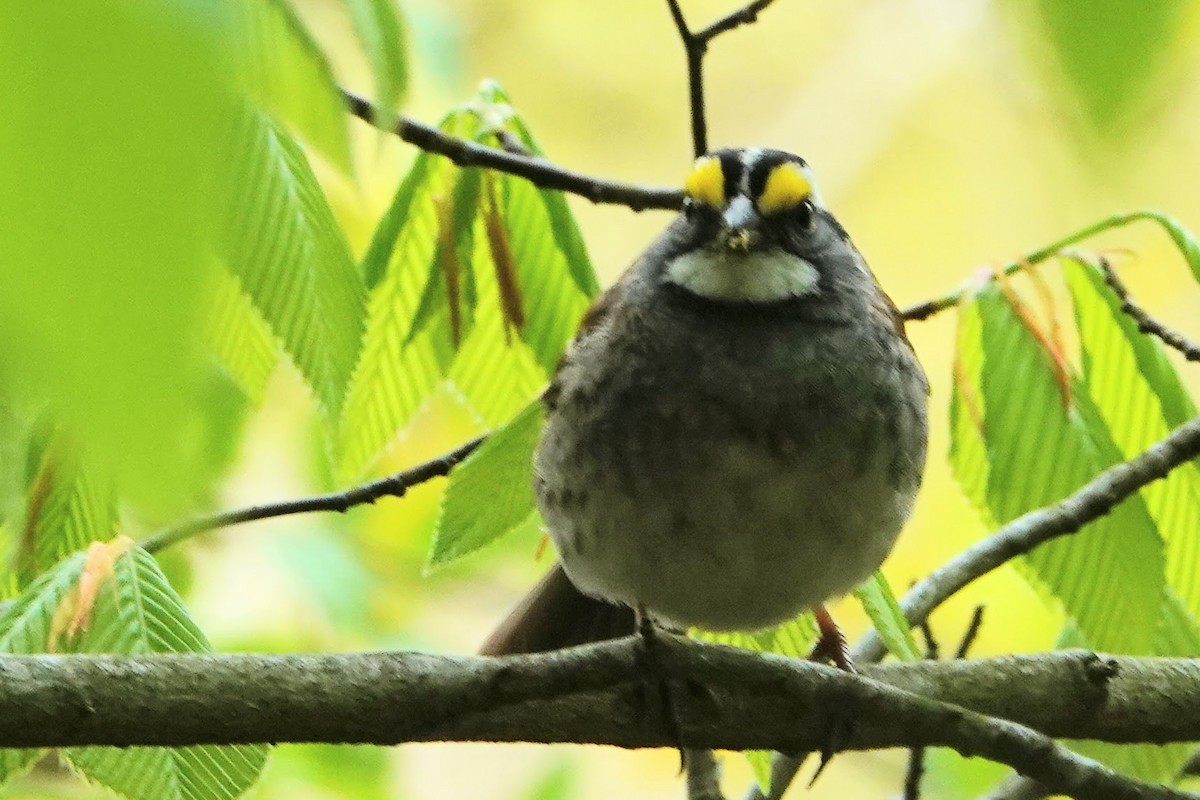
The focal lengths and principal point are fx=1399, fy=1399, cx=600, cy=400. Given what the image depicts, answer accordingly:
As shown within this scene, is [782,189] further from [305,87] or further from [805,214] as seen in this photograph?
[305,87]

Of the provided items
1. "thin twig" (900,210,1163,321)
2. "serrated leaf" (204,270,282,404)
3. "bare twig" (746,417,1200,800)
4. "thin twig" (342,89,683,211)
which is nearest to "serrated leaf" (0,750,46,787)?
"serrated leaf" (204,270,282,404)

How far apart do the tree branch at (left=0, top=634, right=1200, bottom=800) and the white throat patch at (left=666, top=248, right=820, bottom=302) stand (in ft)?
2.33

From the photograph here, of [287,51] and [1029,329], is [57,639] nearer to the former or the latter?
[287,51]

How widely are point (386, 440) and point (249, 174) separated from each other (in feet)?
1.73

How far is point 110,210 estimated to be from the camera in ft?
1.10

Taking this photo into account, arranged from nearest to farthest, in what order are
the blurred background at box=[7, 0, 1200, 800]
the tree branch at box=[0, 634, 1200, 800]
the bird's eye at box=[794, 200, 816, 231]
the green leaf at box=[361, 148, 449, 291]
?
1. the tree branch at box=[0, 634, 1200, 800]
2. the green leaf at box=[361, 148, 449, 291]
3. the bird's eye at box=[794, 200, 816, 231]
4. the blurred background at box=[7, 0, 1200, 800]

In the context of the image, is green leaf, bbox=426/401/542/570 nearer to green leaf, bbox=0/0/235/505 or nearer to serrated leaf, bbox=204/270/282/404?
serrated leaf, bbox=204/270/282/404

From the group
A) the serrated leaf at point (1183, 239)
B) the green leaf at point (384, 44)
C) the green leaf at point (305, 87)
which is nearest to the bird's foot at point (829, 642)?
the serrated leaf at point (1183, 239)

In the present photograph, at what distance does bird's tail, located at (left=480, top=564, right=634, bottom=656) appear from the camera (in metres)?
2.63

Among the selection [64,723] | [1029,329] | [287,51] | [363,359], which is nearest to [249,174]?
[363,359]

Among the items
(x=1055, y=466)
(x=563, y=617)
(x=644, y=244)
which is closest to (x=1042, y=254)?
(x=1055, y=466)

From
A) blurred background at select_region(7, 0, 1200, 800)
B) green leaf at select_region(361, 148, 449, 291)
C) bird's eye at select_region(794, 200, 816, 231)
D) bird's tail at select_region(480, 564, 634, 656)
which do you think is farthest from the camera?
blurred background at select_region(7, 0, 1200, 800)

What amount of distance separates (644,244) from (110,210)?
589 centimetres

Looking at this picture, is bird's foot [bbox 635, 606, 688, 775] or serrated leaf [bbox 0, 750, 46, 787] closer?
serrated leaf [bbox 0, 750, 46, 787]
